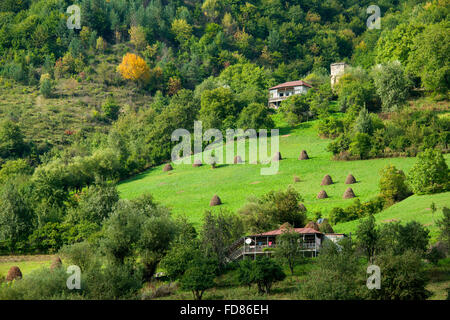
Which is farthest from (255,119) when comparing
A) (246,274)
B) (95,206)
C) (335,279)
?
(335,279)

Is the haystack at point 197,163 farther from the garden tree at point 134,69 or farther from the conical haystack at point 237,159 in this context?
the garden tree at point 134,69

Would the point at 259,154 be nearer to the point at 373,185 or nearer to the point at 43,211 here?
the point at 373,185

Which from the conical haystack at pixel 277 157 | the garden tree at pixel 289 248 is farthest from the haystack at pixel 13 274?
the conical haystack at pixel 277 157

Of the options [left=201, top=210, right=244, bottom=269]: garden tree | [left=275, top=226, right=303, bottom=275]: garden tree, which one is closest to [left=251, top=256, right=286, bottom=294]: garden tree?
[left=275, top=226, right=303, bottom=275]: garden tree

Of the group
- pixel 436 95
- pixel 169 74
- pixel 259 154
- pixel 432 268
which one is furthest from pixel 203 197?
pixel 169 74

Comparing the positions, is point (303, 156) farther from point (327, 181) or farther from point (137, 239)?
point (137, 239)

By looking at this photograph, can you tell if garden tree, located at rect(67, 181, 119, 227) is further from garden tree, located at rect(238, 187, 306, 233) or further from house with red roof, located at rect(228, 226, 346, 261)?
house with red roof, located at rect(228, 226, 346, 261)
